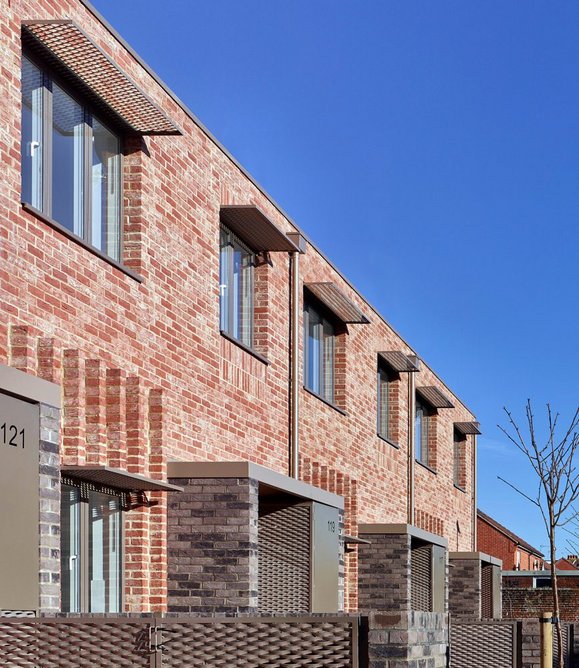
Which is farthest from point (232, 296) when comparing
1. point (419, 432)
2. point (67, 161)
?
point (419, 432)

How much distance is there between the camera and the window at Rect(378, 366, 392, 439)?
28219mm

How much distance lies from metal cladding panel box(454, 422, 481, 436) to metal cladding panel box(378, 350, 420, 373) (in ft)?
A: 29.3

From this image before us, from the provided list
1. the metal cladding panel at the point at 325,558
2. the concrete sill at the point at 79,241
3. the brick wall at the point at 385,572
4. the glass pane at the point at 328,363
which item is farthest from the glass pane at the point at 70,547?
the brick wall at the point at 385,572

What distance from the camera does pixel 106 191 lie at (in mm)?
14008

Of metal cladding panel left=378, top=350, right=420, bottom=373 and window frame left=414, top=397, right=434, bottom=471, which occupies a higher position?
metal cladding panel left=378, top=350, right=420, bottom=373

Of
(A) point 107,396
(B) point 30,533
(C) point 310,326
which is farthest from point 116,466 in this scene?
(C) point 310,326

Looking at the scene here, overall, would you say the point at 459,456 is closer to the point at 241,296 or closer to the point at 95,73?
the point at 241,296

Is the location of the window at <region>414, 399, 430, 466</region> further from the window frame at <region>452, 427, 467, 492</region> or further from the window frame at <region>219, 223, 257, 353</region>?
the window frame at <region>219, 223, 257, 353</region>

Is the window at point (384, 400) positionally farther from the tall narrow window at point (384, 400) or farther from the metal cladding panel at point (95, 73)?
the metal cladding panel at point (95, 73)

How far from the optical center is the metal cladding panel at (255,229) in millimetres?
16938

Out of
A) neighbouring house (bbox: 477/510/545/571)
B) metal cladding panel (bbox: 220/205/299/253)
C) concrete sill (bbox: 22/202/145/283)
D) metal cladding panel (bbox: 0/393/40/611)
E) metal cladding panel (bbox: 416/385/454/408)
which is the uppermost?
metal cladding panel (bbox: 220/205/299/253)

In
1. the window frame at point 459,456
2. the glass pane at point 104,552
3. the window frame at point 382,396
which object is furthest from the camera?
the window frame at point 459,456

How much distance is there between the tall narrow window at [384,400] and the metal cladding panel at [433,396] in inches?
97.8

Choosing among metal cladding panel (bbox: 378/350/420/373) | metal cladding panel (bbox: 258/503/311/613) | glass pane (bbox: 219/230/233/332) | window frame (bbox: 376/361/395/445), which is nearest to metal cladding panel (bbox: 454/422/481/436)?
window frame (bbox: 376/361/395/445)
